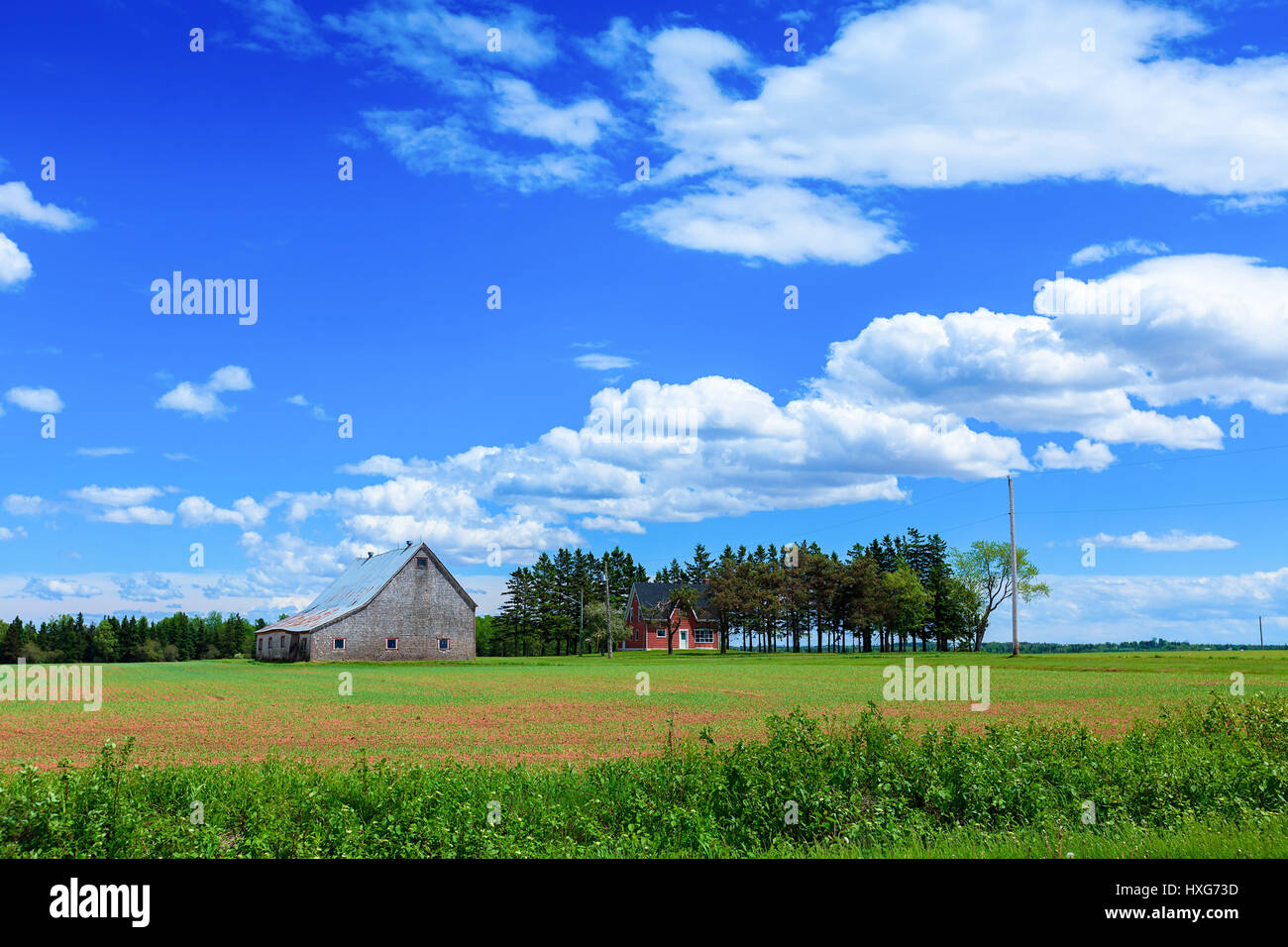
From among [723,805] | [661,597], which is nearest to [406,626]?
[661,597]

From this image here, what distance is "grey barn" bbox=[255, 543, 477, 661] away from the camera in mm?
78125

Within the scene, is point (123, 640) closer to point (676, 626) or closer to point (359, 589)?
point (359, 589)

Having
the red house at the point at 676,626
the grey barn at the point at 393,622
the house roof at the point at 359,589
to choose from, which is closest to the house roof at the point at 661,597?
the red house at the point at 676,626

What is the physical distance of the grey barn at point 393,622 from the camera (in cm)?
7812

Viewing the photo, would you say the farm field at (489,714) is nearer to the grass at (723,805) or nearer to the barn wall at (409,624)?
the grass at (723,805)

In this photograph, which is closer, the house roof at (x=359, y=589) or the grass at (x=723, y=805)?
the grass at (x=723, y=805)

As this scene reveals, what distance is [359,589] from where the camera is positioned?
8506 cm

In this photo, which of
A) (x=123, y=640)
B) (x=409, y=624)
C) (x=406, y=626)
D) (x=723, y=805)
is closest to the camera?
(x=723, y=805)

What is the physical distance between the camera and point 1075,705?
1079 inches

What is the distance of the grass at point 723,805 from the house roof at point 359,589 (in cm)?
7106

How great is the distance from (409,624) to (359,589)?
7303 mm

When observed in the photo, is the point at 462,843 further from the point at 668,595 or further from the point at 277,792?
the point at 668,595
